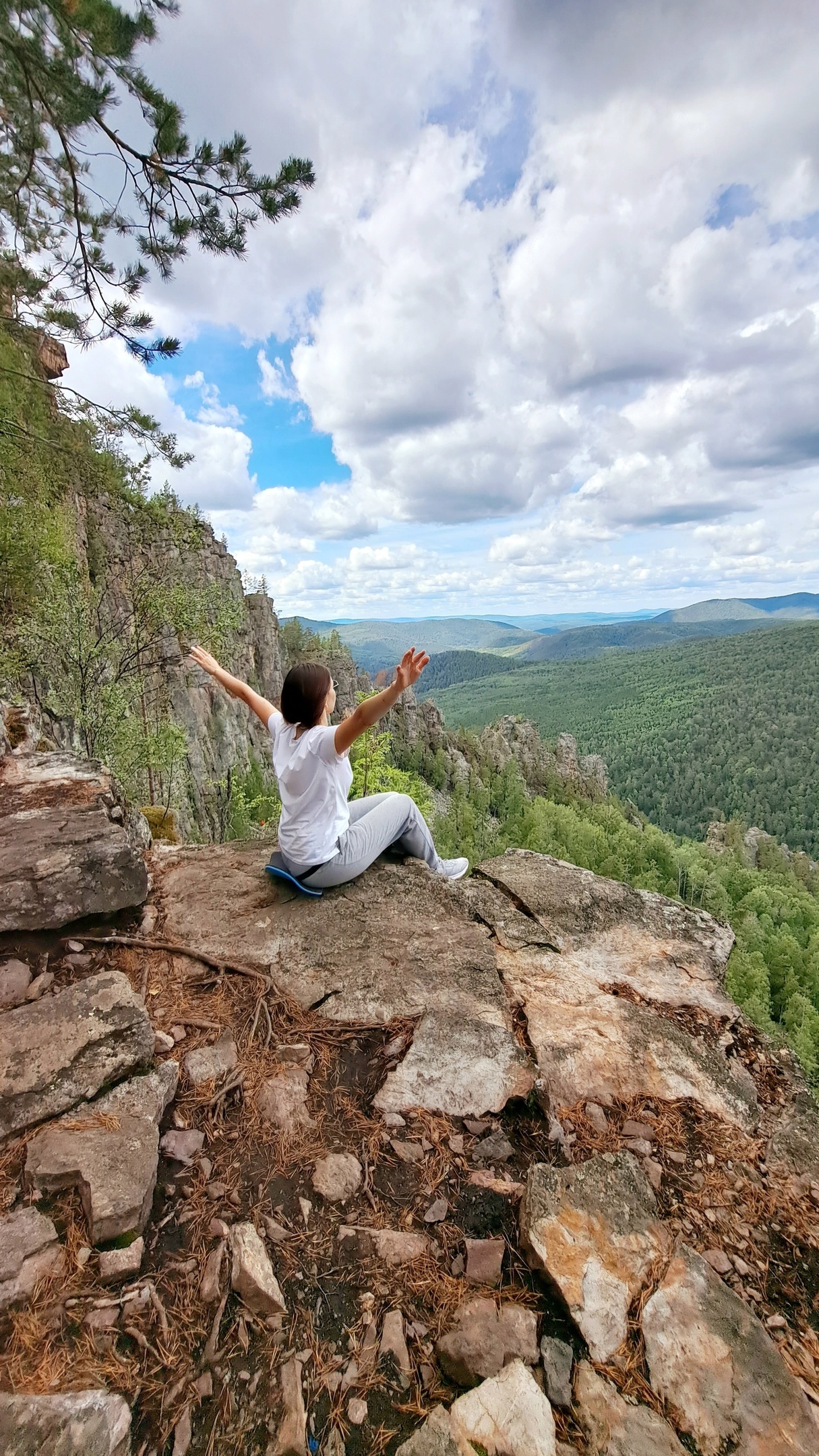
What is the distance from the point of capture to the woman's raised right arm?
542 centimetres

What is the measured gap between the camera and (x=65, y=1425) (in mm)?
1779

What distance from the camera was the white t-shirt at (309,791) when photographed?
14.9ft

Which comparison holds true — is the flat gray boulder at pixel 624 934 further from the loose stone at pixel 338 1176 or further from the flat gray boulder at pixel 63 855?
the flat gray boulder at pixel 63 855

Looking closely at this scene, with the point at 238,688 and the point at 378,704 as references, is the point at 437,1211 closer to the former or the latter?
the point at 378,704

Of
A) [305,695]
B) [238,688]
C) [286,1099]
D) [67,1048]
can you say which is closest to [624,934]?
[286,1099]

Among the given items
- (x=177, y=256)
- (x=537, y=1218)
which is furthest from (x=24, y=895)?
(x=177, y=256)

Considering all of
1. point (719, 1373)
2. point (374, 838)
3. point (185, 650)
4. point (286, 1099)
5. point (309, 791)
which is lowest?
point (719, 1373)

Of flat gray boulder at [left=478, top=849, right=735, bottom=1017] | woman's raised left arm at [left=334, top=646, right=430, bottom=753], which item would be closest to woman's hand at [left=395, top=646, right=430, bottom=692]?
woman's raised left arm at [left=334, top=646, right=430, bottom=753]

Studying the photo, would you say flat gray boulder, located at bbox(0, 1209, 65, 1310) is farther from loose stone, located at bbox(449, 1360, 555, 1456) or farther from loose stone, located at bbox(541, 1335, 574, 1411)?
loose stone, located at bbox(541, 1335, 574, 1411)

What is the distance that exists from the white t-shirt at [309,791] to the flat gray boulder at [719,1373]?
3315 mm

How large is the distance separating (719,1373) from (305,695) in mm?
3955

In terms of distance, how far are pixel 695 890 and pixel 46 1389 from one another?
5437cm

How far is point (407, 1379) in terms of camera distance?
6.85ft

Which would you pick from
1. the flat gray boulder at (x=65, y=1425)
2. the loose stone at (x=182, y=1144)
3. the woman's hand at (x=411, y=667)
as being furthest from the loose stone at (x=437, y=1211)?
the woman's hand at (x=411, y=667)
